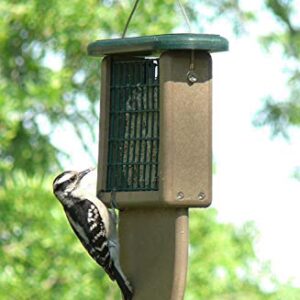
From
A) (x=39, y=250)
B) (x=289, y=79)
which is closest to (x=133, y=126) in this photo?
(x=39, y=250)

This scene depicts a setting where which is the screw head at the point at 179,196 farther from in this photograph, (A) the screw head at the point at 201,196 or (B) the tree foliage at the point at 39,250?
(B) the tree foliage at the point at 39,250

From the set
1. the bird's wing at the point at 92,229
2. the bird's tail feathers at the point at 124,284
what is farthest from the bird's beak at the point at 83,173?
the bird's tail feathers at the point at 124,284

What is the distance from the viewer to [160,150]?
26.2ft

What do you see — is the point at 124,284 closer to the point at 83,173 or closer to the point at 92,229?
the point at 92,229

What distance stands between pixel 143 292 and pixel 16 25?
19.0 ft

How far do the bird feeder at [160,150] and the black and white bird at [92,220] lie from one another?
0.25ft

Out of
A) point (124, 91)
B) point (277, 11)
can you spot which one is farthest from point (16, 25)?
point (124, 91)

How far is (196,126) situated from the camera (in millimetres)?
8016

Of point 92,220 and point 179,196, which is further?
point 92,220

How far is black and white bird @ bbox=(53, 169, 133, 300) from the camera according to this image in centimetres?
831

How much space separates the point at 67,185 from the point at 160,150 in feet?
3.71

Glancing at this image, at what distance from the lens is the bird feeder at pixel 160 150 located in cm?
793

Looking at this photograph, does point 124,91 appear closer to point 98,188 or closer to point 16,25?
point 98,188

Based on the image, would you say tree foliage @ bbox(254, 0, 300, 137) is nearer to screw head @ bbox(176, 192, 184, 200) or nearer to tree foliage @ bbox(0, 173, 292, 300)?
tree foliage @ bbox(0, 173, 292, 300)
